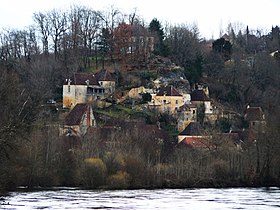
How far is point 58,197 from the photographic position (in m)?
51.5

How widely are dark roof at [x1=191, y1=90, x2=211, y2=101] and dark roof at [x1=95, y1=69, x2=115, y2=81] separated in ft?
38.2

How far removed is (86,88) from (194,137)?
17.9 metres

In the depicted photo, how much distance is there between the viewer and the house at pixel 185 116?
96.4 meters

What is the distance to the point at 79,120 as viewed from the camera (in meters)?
86.9

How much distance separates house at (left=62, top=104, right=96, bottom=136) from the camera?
278 feet

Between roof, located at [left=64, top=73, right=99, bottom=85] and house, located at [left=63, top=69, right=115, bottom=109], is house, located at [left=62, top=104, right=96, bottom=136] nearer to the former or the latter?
house, located at [left=63, top=69, right=115, bottom=109]

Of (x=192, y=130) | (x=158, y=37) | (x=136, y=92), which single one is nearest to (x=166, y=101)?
(x=136, y=92)

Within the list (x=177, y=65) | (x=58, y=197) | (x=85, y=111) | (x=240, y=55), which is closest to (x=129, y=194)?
(x=58, y=197)

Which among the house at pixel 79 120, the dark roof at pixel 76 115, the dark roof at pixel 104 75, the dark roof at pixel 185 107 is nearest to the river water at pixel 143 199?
the house at pixel 79 120

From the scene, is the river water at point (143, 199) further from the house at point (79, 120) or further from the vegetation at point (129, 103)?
the house at point (79, 120)

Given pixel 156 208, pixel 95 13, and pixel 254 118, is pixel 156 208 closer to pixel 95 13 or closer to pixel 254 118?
pixel 254 118

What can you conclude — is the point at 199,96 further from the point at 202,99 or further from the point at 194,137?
the point at 194,137

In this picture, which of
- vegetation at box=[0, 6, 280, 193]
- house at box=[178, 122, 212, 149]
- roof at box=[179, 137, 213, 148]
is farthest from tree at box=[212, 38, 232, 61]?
roof at box=[179, 137, 213, 148]

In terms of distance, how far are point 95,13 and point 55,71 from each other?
16.6m
